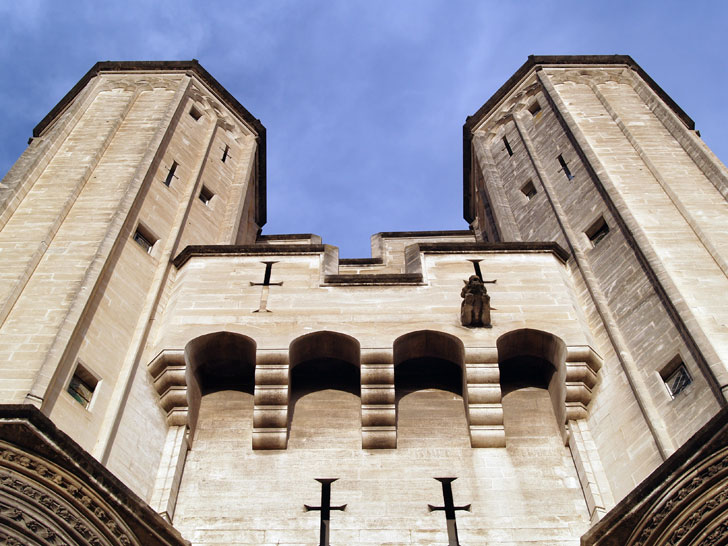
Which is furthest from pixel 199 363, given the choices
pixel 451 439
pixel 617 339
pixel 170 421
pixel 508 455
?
pixel 617 339

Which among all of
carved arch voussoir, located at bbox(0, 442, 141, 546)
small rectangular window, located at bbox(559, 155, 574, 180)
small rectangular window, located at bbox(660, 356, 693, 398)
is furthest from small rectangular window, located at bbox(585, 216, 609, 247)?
carved arch voussoir, located at bbox(0, 442, 141, 546)

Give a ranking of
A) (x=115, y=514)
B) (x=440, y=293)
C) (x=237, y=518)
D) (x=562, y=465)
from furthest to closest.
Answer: (x=440, y=293)
(x=562, y=465)
(x=237, y=518)
(x=115, y=514)

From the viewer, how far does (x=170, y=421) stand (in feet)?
36.8

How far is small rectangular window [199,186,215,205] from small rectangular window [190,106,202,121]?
7.78 feet

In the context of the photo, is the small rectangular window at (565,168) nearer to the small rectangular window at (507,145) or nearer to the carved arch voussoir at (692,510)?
the small rectangular window at (507,145)

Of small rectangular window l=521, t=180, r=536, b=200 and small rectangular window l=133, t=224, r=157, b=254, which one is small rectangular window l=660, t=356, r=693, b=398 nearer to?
small rectangular window l=521, t=180, r=536, b=200

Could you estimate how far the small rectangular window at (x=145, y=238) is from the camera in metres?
13.9

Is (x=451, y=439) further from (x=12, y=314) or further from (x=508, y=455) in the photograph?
(x=12, y=314)

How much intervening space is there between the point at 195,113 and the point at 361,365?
9.46 metres

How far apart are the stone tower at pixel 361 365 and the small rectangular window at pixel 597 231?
0.14ft

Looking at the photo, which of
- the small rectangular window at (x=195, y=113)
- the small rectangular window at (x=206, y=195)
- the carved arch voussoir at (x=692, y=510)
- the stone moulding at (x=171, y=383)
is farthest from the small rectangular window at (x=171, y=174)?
the carved arch voussoir at (x=692, y=510)

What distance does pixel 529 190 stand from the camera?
703 inches

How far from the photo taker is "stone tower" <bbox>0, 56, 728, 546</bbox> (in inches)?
348

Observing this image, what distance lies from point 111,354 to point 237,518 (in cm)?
275
